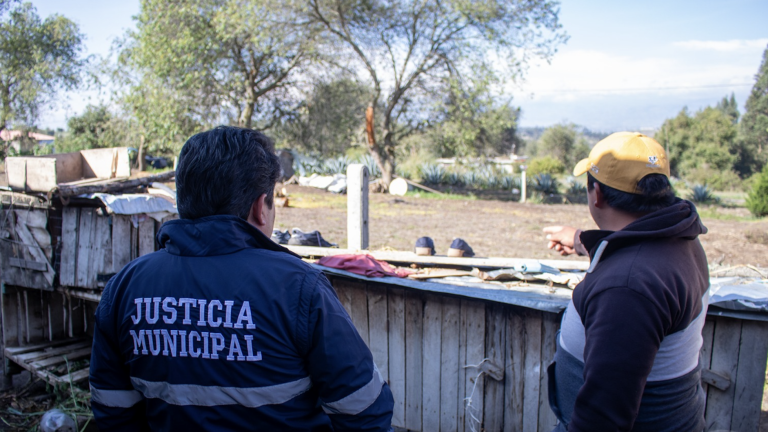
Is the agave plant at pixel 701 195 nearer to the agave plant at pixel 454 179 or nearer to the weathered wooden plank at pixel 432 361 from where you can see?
the agave plant at pixel 454 179

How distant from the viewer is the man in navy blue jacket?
4.24ft

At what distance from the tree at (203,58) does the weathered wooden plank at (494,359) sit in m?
17.5

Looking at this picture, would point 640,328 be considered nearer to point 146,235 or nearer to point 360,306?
point 360,306

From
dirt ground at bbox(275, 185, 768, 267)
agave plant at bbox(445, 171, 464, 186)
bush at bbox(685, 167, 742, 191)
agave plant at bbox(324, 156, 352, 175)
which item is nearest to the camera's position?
dirt ground at bbox(275, 185, 768, 267)

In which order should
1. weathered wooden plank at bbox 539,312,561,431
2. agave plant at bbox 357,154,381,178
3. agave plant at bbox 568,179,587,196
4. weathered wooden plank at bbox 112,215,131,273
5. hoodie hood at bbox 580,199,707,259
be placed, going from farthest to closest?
1. agave plant at bbox 357,154,381,178
2. agave plant at bbox 568,179,587,196
3. weathered wooden plank at bbox 112,215,131,273
4. weathered wooden plank at bbox 539,312,561,431
5. hoodie hood at bbox 580,199,707,259

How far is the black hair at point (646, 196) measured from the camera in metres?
1.69

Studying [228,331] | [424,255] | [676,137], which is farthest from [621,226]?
[676,137]

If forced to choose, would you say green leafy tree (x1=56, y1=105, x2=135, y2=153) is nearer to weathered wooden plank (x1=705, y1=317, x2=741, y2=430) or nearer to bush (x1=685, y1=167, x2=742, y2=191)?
weathered wooden plank (x1=705, y1=317, x2=741, y2=430)

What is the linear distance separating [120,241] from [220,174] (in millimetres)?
3922

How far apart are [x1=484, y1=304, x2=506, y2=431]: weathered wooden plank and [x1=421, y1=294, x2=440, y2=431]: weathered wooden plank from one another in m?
0.33

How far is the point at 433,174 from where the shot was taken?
2394cm

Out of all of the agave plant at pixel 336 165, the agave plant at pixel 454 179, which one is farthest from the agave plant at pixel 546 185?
the agave plant at pixel 336 165

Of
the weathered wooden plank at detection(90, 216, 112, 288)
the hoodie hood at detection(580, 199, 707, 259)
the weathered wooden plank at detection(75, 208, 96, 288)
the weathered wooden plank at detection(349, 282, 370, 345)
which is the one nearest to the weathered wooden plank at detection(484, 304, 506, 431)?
the weathered wooden plank at detection(349, 282, 370, 345)

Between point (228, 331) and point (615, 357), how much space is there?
3.44 feet
